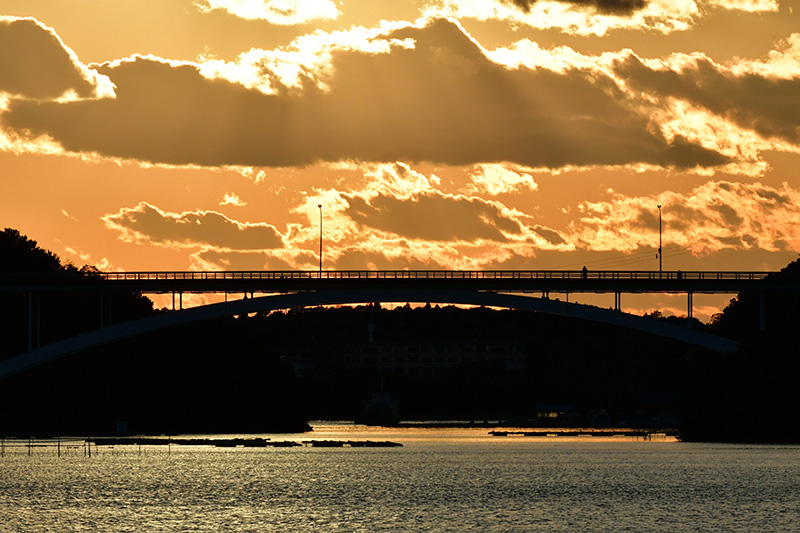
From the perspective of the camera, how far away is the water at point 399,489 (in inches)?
2950

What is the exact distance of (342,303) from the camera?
431ft

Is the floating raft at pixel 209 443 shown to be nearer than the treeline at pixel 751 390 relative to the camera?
No

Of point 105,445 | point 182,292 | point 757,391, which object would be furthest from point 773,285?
point 105,445

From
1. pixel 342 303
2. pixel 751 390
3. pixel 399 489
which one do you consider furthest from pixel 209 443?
pixel 399 489

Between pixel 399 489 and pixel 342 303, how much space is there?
3817 centimetres

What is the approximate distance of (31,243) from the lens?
171 metres

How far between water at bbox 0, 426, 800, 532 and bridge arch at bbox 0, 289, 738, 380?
26.7 ft

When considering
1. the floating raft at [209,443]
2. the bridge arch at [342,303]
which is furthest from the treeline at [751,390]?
the floating raft at [209,443]

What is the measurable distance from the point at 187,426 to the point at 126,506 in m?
77.7

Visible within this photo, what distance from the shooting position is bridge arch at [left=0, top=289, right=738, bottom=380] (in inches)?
5103

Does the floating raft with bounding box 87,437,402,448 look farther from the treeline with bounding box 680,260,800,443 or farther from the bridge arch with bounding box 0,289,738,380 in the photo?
the treeline with bounding box 680,260,800,443

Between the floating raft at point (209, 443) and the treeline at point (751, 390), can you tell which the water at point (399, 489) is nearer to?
the floating raft at point (209, 443)

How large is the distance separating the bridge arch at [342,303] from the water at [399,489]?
815 centimetres

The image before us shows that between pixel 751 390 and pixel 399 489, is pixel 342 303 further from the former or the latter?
pixel 399 489
